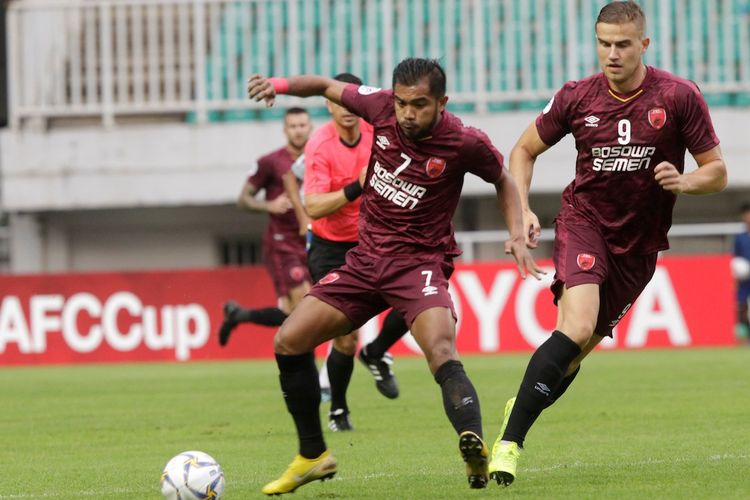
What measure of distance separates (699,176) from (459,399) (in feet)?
5.20

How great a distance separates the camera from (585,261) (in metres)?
7.09

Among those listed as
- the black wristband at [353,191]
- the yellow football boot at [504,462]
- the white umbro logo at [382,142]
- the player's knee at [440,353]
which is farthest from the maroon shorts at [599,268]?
the black wristband at [353,191]

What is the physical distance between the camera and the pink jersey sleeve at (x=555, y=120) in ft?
23.8

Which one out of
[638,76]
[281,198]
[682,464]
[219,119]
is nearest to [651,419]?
[682,464]

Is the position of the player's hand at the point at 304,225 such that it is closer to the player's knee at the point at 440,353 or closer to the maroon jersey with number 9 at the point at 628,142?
the maroon jersey with number 9 at the point at 628,142

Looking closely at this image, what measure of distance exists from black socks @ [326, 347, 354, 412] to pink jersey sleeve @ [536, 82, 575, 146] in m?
2.87

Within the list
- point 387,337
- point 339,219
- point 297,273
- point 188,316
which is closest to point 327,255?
point 339,219

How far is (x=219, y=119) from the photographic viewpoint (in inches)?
864

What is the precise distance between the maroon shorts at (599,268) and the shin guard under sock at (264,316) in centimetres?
749

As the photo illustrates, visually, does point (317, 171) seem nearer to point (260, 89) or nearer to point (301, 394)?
point (260, 89)

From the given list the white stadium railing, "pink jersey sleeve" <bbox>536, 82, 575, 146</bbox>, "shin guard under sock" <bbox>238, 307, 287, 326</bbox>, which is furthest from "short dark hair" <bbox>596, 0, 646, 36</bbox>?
the white stadium railing

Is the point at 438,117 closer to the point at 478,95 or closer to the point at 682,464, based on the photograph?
the point at 682,464

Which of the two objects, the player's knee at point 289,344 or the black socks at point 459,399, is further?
the player's knee at point 289,344

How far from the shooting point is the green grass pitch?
22.6 feet
